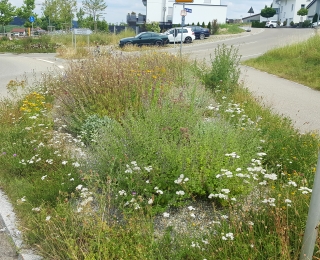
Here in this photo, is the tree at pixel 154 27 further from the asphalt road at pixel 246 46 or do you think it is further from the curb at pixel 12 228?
the curb at pixel 12 228

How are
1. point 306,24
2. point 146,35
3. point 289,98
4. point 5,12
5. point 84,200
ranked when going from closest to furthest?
1. point 84,200
2. point 289,98
3. point 146,35
4. point 5,12
5. point 306,24

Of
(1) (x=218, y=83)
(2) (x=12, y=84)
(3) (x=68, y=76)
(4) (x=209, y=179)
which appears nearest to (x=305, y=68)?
(1) (x=218, y=83)

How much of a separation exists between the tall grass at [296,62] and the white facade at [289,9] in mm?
62467

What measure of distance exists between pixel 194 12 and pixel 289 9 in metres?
37.0

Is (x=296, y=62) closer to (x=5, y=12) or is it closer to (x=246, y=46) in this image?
(x=246, y=46)

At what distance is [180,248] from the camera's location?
295 centimetres

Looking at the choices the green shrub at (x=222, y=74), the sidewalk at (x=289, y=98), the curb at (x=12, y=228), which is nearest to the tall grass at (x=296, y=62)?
the sidewalk at (x=289, y=98)

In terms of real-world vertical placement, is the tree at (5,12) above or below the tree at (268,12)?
below

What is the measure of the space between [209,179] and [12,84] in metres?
5.86

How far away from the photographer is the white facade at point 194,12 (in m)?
57.7

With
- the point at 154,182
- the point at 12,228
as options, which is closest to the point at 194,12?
the point at 154,182

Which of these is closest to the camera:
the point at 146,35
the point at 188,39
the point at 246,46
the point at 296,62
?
the point at 296,62

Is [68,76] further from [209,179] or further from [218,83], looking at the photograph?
[209,179]

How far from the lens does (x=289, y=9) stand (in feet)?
273
